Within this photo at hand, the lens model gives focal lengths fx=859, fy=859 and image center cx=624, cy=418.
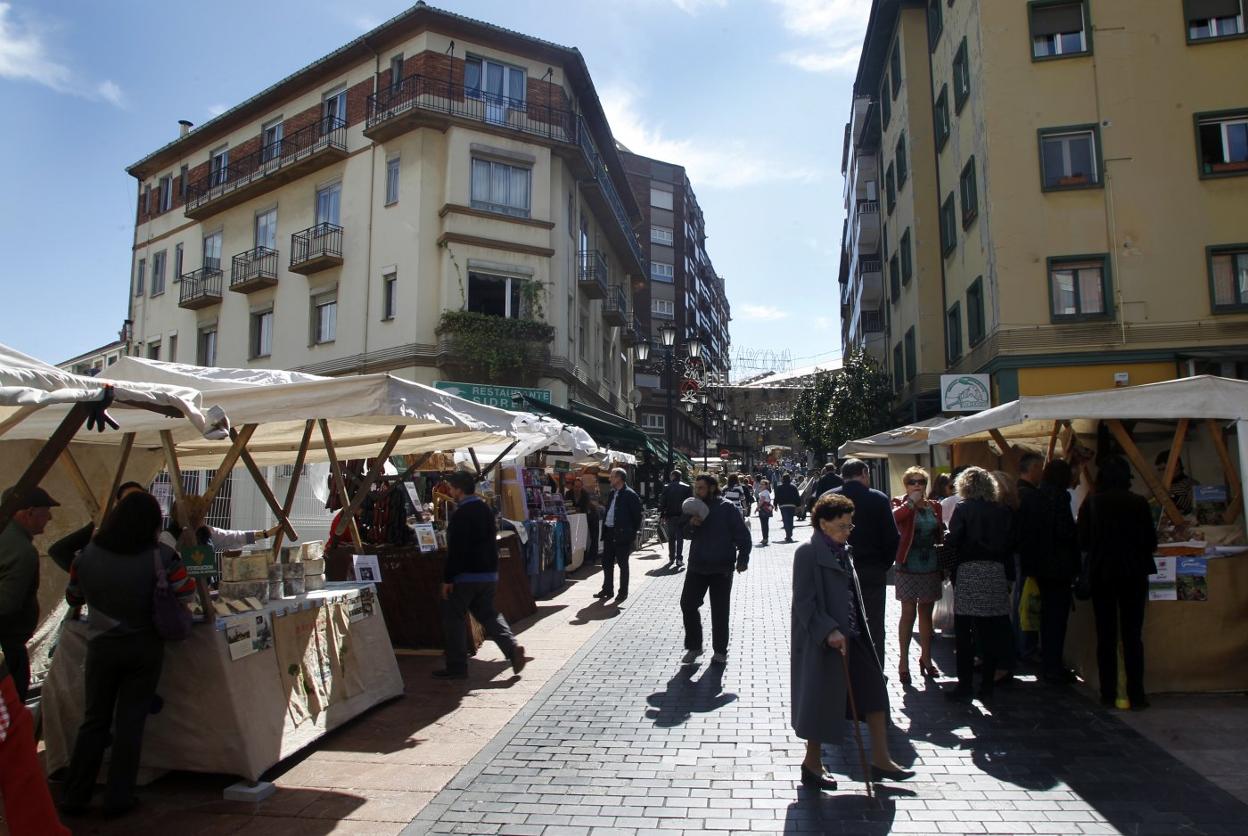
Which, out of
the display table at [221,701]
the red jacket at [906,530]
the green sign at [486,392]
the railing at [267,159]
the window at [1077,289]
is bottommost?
the display table at [221,701]

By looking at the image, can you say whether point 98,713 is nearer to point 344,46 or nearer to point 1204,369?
point 1204,369

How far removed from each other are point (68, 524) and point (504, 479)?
223 inches

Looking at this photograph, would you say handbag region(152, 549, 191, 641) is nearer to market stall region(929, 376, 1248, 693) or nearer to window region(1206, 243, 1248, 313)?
market stall region(929, 376, 1248, 693)

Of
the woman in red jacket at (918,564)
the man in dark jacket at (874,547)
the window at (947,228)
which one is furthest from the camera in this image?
the window at (947,228)

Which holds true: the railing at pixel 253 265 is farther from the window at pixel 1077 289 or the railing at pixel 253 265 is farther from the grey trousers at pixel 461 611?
the grey trousers at pixel 461 611

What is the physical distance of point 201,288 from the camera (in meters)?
29.7

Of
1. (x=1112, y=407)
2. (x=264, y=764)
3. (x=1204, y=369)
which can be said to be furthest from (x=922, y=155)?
(x=264, y=764)

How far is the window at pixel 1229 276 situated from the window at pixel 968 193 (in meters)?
4.79

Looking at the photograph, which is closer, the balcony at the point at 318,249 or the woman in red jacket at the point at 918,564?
the woman in red jacket at the point at 918,564

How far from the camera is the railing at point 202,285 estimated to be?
95.6ft

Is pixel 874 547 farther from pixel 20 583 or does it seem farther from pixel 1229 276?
pixel 1229 276

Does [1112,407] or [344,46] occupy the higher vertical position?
[344,46]

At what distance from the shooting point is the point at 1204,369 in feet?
56.5

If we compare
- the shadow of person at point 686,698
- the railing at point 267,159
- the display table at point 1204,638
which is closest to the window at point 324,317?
the railing at point 267,159
